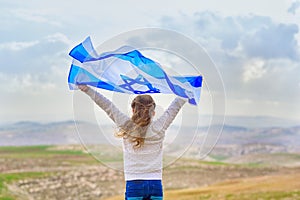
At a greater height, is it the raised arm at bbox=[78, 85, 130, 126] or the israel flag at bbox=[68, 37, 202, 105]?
the israel flag at bbox=[68, 37, 202, 105]

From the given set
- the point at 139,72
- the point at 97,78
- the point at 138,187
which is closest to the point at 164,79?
the point at 139,72

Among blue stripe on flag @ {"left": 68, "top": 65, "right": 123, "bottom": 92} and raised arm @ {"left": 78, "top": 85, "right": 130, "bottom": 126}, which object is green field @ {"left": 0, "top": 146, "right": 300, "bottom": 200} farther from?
raised arm @ {"left": 78, "top": 85, "right": 130, "bottom": 126}

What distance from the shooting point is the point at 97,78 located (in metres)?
6.03

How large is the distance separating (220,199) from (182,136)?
16232 mm

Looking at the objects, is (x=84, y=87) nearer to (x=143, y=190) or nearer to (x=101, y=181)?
(x=143, y=190)

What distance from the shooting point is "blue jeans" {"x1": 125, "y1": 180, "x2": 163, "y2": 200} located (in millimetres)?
5531

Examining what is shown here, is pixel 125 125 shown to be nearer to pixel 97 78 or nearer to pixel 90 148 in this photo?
pixel 97 78

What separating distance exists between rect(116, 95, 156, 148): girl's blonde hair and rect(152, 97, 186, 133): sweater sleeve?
96 mm

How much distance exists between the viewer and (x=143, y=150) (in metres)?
5.66

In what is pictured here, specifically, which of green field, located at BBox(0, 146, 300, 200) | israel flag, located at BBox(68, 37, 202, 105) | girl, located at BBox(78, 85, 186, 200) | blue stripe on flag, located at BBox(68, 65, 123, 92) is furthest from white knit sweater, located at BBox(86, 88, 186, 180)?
green field, located at BBox(0, 146, 300, 200)

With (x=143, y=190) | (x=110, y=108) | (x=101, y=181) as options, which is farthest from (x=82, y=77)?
(x=101, y=181)

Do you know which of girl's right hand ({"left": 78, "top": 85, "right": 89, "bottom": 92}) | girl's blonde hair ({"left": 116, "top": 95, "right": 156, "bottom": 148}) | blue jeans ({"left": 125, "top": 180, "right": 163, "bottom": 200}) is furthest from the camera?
girl's right hand ({"left": 78, "top": 85, "right": 89, "bottom": 92})

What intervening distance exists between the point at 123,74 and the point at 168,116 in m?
0.70

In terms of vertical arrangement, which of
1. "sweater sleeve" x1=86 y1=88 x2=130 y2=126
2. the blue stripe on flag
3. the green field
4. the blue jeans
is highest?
the blue stripe on flag
